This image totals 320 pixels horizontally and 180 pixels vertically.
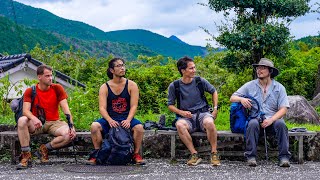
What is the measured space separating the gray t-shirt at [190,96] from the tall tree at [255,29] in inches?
239

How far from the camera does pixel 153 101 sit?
13.9 meters

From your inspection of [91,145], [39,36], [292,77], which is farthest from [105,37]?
[91,145]

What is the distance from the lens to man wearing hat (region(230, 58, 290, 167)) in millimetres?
8547

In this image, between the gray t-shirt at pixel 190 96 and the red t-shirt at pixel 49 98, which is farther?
the gray t-shirt at pixel 190 96

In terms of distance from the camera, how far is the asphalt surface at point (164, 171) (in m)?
7.63

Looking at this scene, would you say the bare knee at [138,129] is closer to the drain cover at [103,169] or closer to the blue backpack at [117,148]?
the blue backpack at [117,148]

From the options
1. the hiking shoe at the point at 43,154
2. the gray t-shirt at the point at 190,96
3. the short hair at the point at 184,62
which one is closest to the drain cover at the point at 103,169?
the hiking shoe at the point at 43,154

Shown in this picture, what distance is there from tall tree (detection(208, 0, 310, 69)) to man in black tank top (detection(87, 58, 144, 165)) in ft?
21.6

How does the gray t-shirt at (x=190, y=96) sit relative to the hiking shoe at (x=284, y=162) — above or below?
above

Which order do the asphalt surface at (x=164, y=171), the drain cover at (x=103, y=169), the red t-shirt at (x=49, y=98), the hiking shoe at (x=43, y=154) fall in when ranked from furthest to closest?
1. the hiking shoe at (x=43, y=154)
2. the red t-shirt at (x=49, y=98)
3. the drain cover at (x=103, y=169)
4. the asphalt surface at (x=164, y=171)

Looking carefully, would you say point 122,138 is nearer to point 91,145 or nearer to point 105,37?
point 91,145

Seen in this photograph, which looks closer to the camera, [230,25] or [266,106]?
[266,106]

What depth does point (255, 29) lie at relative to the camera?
15023mm

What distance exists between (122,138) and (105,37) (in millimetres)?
79615
